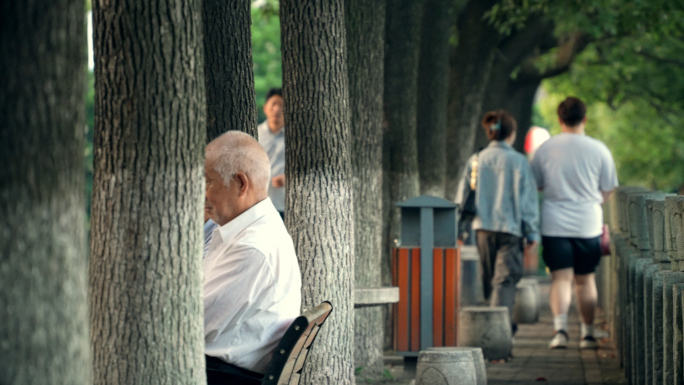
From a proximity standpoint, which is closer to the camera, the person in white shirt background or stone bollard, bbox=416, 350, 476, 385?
stone bollard, bbox=416, 350, 476, 385

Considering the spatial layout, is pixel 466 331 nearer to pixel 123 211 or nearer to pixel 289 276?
pixel 289 276

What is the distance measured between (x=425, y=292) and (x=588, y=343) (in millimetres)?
2254

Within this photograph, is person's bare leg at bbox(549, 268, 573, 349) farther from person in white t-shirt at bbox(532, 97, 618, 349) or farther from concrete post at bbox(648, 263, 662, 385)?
concrete post at bbox(648, 263, 662, 385)

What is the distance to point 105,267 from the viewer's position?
13.9 ft

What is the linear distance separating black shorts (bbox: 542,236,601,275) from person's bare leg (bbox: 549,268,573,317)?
0.06 metres

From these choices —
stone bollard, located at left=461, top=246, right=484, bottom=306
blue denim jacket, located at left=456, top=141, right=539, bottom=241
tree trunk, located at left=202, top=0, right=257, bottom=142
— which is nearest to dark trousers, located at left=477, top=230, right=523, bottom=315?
blue denim jacket, located at left=456, top=141, right=539, bottom=241

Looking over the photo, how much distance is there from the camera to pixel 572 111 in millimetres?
10570

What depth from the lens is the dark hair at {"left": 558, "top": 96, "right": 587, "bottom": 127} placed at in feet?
34.7

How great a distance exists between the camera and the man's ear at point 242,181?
5.00m

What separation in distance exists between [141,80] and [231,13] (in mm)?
2820

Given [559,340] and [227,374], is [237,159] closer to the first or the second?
[227,374]

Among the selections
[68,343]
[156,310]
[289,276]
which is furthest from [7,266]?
[289,276]

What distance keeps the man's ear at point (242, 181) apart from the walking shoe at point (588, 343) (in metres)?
6.82

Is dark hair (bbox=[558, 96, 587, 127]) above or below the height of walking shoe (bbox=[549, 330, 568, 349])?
above
